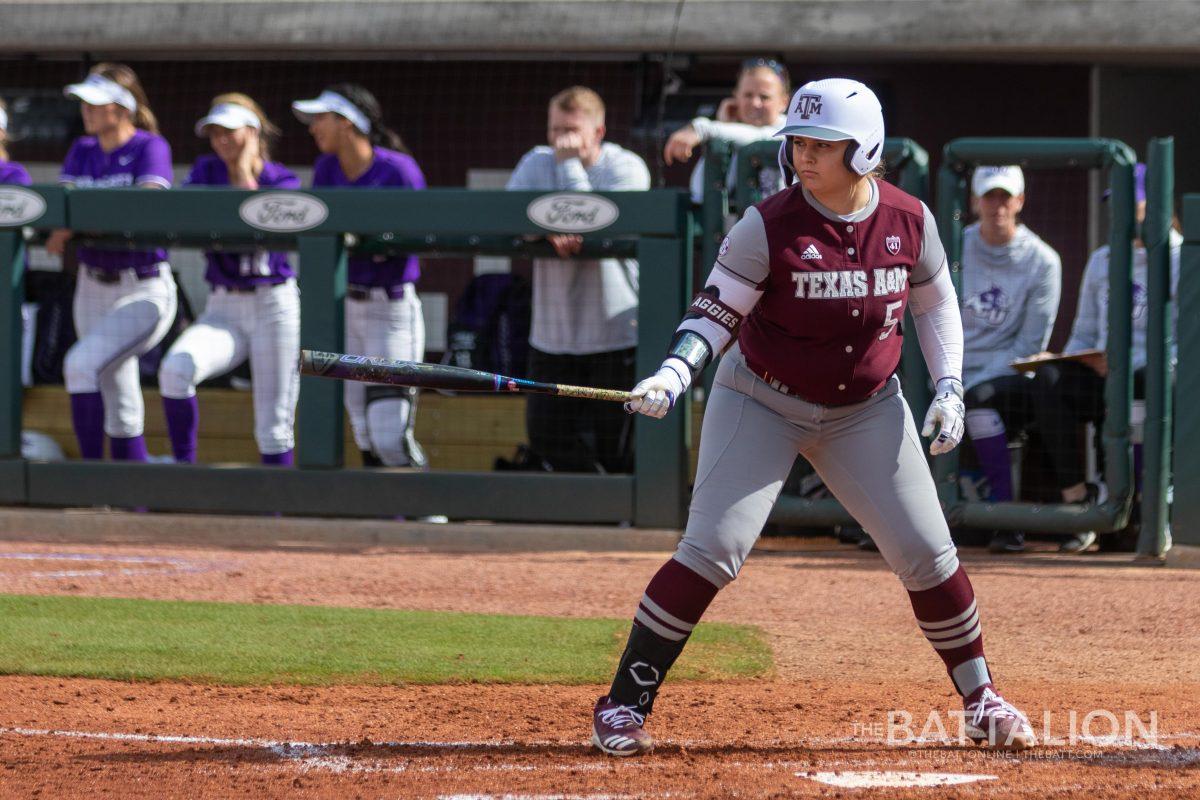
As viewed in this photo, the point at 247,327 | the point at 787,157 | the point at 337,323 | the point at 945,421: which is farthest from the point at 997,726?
the point at 247,327

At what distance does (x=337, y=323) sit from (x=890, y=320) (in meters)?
4.21

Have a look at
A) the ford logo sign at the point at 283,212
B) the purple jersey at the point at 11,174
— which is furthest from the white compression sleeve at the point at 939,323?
the purple jersey at the point at 11,174

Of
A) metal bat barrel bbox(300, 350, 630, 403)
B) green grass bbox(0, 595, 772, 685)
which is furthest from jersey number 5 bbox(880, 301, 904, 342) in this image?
green grass bbox(0, 595, 772, 685)

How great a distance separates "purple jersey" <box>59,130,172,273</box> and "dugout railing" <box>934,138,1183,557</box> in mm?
4026

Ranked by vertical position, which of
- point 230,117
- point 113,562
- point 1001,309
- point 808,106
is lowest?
point 113,562

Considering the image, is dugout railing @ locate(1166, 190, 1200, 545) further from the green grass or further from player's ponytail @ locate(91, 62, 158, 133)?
player's ponytail @ locate(91, 62, 158, 133)

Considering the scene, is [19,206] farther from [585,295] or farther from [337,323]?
[585,295]

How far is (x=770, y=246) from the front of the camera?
3992mm

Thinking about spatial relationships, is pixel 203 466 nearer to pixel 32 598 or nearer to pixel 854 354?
pixel 32 598

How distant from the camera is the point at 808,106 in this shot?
156 inches

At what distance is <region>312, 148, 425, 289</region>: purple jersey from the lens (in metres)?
7.88

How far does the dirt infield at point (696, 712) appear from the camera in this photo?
374cm

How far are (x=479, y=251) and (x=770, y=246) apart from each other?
3951 millimetres

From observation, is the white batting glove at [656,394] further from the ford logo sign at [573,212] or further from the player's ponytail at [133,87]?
the player's ponytail at [133,87]
